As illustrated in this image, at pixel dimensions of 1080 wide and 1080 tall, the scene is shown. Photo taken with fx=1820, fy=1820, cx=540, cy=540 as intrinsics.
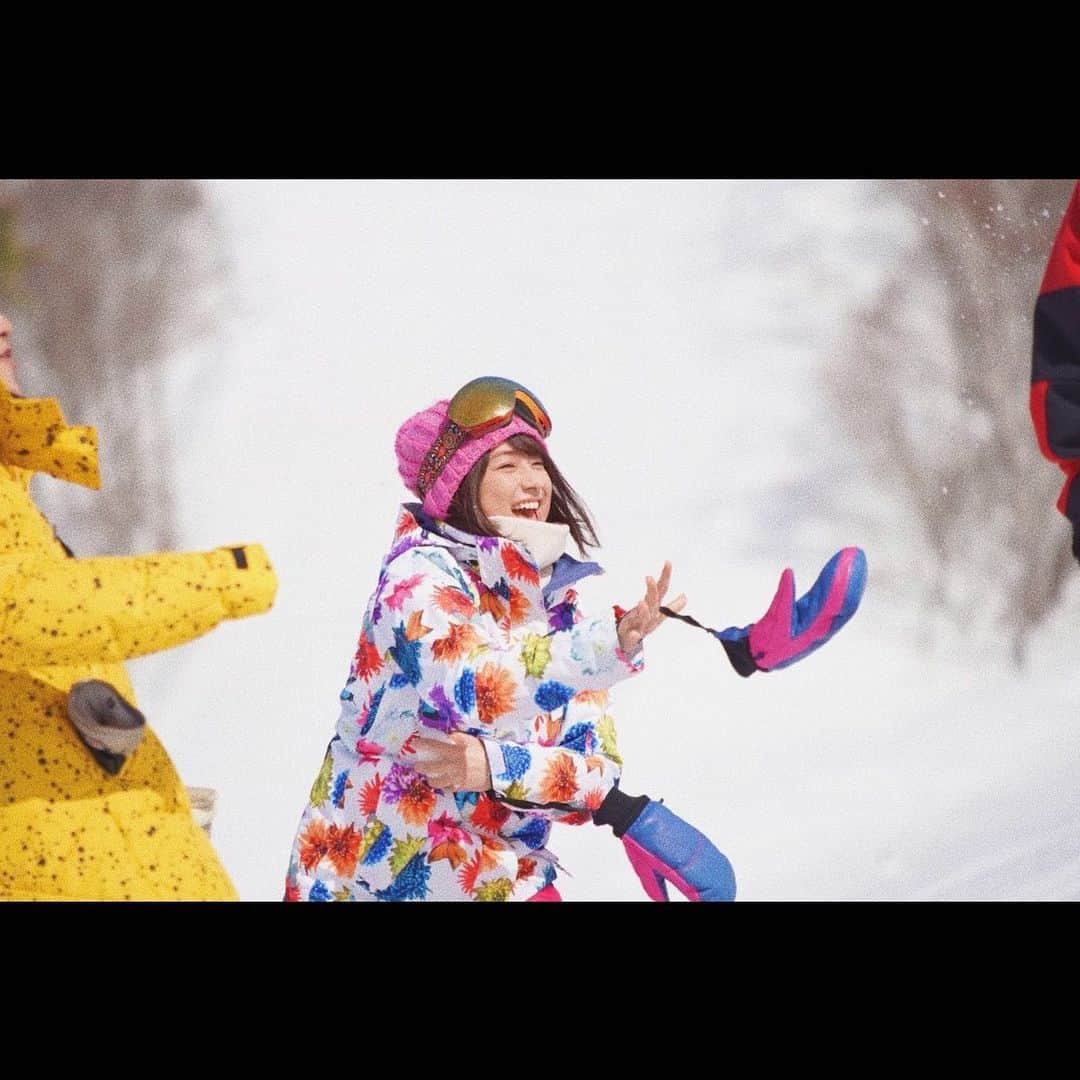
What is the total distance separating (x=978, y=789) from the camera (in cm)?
398

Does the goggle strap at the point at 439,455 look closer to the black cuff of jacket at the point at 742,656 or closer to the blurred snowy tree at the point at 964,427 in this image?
the black cuff of jacket at the point at 742,656

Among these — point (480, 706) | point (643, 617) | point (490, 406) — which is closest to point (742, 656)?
point (643, 617)

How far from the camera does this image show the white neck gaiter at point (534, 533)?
3.30m

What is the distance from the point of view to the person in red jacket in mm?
3434

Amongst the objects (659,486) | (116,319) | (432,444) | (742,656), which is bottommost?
(742,656)

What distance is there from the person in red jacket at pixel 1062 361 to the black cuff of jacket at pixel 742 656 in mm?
702

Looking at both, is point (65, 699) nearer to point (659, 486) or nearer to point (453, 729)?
point (453, 729)

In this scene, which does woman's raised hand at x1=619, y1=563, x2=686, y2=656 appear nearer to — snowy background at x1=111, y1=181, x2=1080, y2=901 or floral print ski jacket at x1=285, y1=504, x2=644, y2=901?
floral print ski jacket at x1=285, y1=504, x2=644, y2=901

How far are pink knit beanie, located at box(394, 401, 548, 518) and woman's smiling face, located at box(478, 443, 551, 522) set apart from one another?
31 millimetres

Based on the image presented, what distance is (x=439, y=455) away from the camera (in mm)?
3355

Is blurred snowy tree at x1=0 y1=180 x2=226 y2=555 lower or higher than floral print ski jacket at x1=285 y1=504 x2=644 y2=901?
higher

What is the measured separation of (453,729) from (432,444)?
56 cm

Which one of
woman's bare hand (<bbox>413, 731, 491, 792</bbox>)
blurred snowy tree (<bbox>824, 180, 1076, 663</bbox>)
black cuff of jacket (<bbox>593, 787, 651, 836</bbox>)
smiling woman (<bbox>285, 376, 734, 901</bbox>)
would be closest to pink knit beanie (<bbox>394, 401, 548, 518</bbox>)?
smiling woman (<bbox>285, 376, 734, 901</bbox>)
